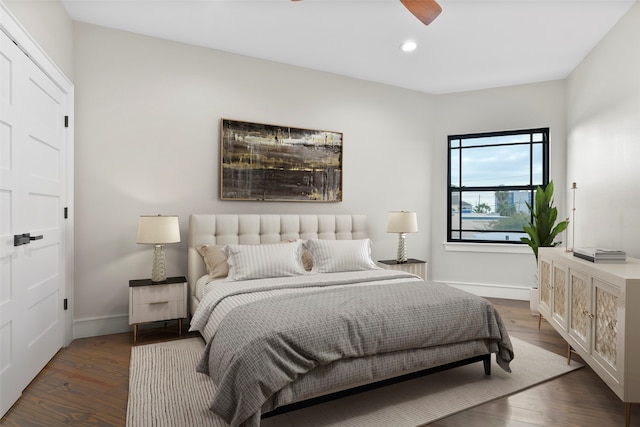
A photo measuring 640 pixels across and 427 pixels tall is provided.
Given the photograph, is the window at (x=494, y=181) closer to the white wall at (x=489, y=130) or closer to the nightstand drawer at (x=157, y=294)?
the white wall at (x=489, y=130)

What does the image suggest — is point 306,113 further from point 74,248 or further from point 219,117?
point 74,248

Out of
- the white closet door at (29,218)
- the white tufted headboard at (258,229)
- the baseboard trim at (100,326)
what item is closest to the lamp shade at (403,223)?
the white tufted headboard at (258,229)

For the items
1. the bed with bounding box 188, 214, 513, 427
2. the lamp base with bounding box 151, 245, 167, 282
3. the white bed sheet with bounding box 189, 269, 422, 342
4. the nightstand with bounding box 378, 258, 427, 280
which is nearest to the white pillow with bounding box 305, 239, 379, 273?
the bed with bounding box 188, 214, 513, 427

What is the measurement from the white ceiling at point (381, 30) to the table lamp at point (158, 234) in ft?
5.68

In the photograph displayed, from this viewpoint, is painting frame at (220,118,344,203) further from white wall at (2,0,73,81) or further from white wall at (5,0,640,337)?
white wall at (2,0,73,81)

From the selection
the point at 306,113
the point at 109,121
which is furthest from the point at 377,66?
the point at 109,121

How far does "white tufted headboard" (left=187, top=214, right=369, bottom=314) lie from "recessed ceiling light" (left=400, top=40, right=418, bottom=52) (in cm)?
186

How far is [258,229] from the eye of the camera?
382cm

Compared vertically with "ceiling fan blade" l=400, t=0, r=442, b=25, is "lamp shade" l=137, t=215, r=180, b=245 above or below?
below

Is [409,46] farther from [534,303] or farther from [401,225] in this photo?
[534,303]

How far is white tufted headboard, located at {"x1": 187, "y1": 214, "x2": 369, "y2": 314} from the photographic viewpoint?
11.5 ft

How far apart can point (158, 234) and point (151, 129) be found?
106cm

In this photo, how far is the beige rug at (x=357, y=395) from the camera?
204 centimetres

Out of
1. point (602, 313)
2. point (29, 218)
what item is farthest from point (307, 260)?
point (602, 313)
